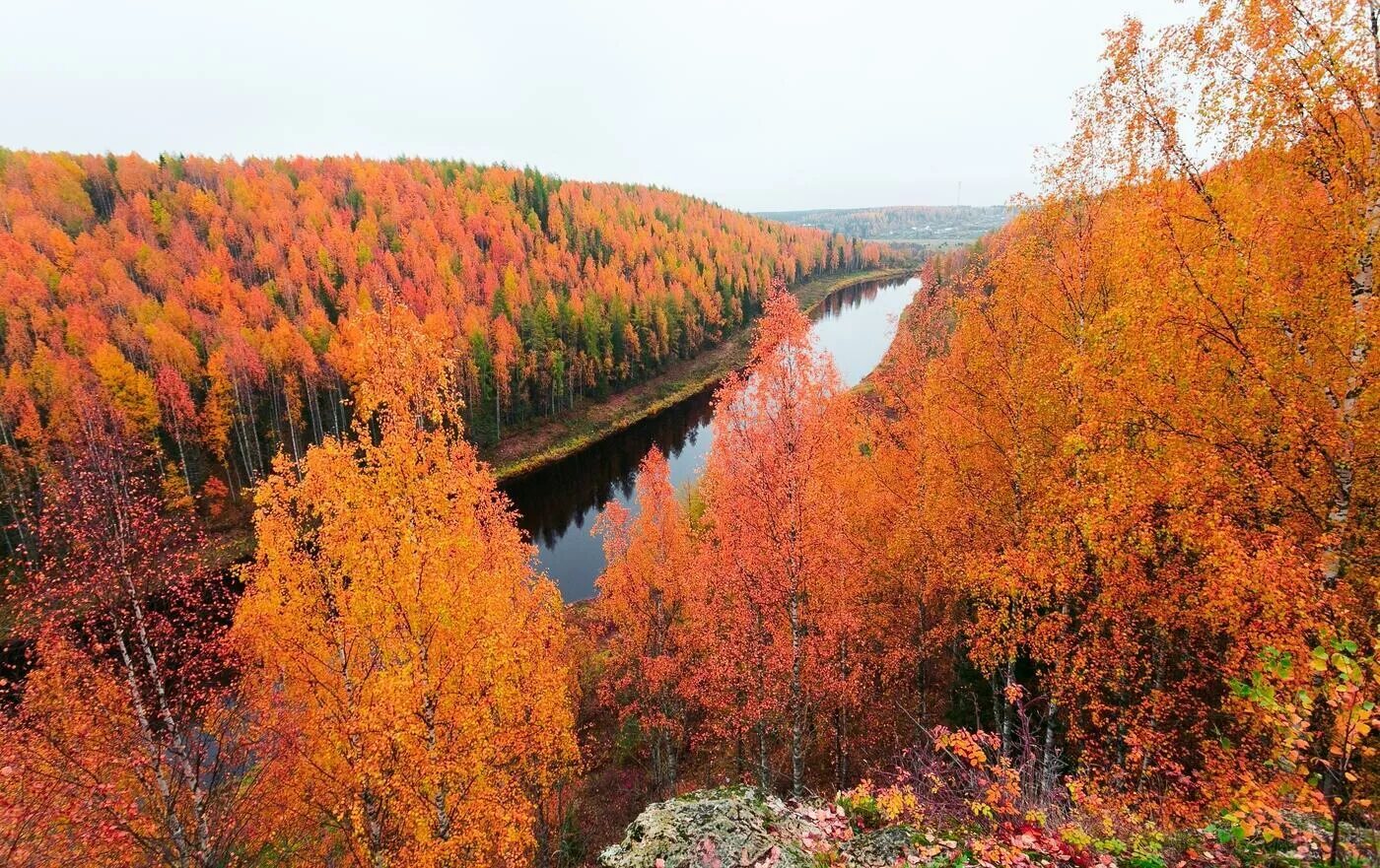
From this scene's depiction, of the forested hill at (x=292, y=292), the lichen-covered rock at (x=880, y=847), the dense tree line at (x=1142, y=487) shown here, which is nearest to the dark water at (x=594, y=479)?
the forested hill at (x=292, y=292)

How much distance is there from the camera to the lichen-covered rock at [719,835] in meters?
7.04

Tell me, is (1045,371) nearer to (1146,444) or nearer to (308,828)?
(1146,444)

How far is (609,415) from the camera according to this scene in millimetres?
73125

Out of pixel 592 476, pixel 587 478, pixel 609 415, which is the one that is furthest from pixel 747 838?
pixel 609 415

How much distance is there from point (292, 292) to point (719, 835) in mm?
84019

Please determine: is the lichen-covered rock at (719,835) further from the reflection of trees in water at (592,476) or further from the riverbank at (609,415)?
the riverbank at (609,415)

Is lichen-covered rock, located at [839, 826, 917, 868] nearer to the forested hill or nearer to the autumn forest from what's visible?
the autumn forest

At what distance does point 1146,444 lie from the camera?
30.9 ft

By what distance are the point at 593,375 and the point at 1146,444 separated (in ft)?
228

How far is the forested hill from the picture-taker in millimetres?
48812

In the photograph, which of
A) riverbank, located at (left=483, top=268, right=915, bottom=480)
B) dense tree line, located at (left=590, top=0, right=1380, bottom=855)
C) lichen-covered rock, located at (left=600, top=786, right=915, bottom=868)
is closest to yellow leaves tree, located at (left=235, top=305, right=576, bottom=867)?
lichen-covered rock, located at (left=600, top=786, right=915, bottom=868)

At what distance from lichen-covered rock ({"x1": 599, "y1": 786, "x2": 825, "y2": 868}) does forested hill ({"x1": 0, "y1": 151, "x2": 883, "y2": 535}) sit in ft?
33.9

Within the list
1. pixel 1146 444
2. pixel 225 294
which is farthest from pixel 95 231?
pixel 1146 444

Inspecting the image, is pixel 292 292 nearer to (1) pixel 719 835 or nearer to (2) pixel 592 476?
(2) pixel 592 476
